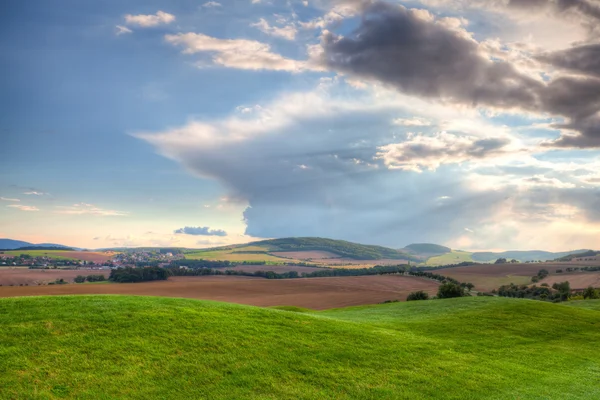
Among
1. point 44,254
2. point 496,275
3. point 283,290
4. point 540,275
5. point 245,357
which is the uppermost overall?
point 245,357

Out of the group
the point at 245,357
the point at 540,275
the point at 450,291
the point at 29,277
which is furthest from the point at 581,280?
the point at 29,277

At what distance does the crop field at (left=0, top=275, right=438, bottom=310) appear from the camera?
2665 inches

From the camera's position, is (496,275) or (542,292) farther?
(496,275)

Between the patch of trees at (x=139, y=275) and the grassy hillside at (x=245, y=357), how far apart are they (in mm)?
79757

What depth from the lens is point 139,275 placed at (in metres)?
99.2

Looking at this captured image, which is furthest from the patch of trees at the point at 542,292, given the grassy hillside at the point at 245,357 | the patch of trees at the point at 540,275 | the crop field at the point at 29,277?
the crop field at the point at 29,277

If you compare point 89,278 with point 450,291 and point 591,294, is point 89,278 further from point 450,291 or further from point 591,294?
point 591,294

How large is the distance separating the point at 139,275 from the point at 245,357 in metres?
90.9

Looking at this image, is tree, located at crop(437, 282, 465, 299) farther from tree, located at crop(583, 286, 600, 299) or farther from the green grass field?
the green grass field

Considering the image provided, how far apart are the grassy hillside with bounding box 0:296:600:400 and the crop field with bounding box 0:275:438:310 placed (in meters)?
41.9

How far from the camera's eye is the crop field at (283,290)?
222 ft

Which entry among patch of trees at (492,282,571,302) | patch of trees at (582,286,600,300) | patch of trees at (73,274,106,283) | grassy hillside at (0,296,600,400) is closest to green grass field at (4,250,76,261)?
patch of trees at (73,274,106,283)

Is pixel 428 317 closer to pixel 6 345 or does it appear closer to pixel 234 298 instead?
pixel 6 345

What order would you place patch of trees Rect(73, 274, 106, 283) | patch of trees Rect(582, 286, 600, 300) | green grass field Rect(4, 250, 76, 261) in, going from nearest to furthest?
patch of trees Rect(582, 286, 600, 300) → patch of trees Rect(73, 274, 106, 283) → green grass field Rect(4, 250, 76, 261)
